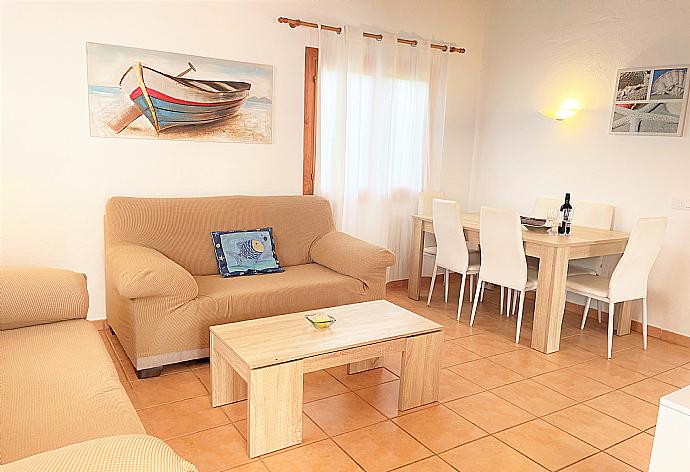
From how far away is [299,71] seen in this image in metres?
4.22

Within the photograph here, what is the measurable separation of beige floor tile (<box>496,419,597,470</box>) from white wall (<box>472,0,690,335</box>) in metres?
1.95

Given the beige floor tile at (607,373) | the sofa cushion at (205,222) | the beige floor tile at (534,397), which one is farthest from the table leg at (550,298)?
the sofa cushion at (205,222)

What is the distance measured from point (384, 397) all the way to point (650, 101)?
2.93 meters

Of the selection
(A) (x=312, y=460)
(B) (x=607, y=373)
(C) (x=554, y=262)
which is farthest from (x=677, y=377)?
(A) (x=312, y=460)

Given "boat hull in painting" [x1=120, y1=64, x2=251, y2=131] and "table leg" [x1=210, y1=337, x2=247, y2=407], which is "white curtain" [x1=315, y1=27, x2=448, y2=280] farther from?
"table leg" [x1=210, y1=337, x2=247, y2=407]

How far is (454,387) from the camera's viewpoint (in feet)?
10.0

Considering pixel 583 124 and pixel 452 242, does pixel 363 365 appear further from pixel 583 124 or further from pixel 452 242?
pixel 583 124

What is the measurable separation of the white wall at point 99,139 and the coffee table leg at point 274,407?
1.97 m

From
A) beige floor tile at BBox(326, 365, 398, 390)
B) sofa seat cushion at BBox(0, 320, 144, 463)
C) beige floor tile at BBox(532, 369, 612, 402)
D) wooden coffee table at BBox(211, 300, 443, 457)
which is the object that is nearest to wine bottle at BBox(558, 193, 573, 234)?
beige floor tile at BBox(532, 369, 612, 402)

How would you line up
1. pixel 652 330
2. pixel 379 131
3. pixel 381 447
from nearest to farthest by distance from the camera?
pixel 381 447 < pixel 652 330 < pixel 379 131

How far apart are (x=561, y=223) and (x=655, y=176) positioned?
76 centimetres

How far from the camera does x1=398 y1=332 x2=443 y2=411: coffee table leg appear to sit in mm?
2727

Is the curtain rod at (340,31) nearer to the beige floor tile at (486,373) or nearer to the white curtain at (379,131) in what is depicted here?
the white curtain at (379,131)

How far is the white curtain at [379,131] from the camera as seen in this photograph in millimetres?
4340
